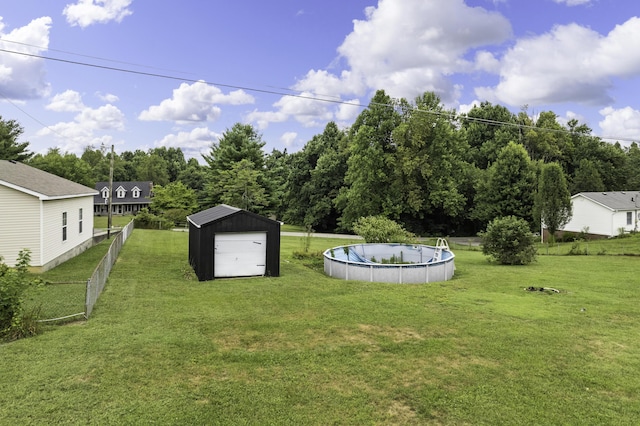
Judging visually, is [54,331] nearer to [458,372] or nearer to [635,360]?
[458,372]

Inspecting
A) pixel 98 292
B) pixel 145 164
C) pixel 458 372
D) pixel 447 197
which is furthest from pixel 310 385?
pixel 145 164

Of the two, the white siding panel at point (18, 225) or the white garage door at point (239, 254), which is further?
the white garage door at point (239, 254)

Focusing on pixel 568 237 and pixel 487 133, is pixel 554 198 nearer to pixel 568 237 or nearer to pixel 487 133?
pixel 568 237

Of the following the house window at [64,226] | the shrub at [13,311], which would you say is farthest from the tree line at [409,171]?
the shrub at [13,311]

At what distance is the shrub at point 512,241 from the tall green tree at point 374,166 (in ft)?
71.2

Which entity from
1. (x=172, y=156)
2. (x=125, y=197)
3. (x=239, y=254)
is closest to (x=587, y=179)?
(x=239, y=254)

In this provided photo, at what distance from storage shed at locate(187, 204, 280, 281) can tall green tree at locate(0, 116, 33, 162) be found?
4198cm

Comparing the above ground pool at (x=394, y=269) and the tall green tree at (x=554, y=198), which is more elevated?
the tall green tree at (x=554, y=198)

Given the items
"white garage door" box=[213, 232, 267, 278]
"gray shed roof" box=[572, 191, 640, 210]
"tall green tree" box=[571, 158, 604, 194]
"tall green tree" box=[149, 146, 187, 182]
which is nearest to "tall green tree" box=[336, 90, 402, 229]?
"gray shed roof" box=[572, 191, 640, 210]

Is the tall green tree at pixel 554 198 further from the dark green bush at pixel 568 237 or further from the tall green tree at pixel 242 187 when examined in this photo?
the tall green tree at pixel 242 187

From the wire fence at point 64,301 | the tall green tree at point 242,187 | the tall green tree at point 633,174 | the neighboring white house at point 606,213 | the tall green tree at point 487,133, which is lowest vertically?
the wire fence at point 64,301

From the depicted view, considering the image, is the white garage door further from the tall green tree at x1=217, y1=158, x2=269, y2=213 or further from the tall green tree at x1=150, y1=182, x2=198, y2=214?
the tall green tree at x1=150, y1=182, x2=198, y2=214

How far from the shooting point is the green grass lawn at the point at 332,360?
5.22 meters

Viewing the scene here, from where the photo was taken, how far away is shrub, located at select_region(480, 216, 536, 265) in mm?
18837
